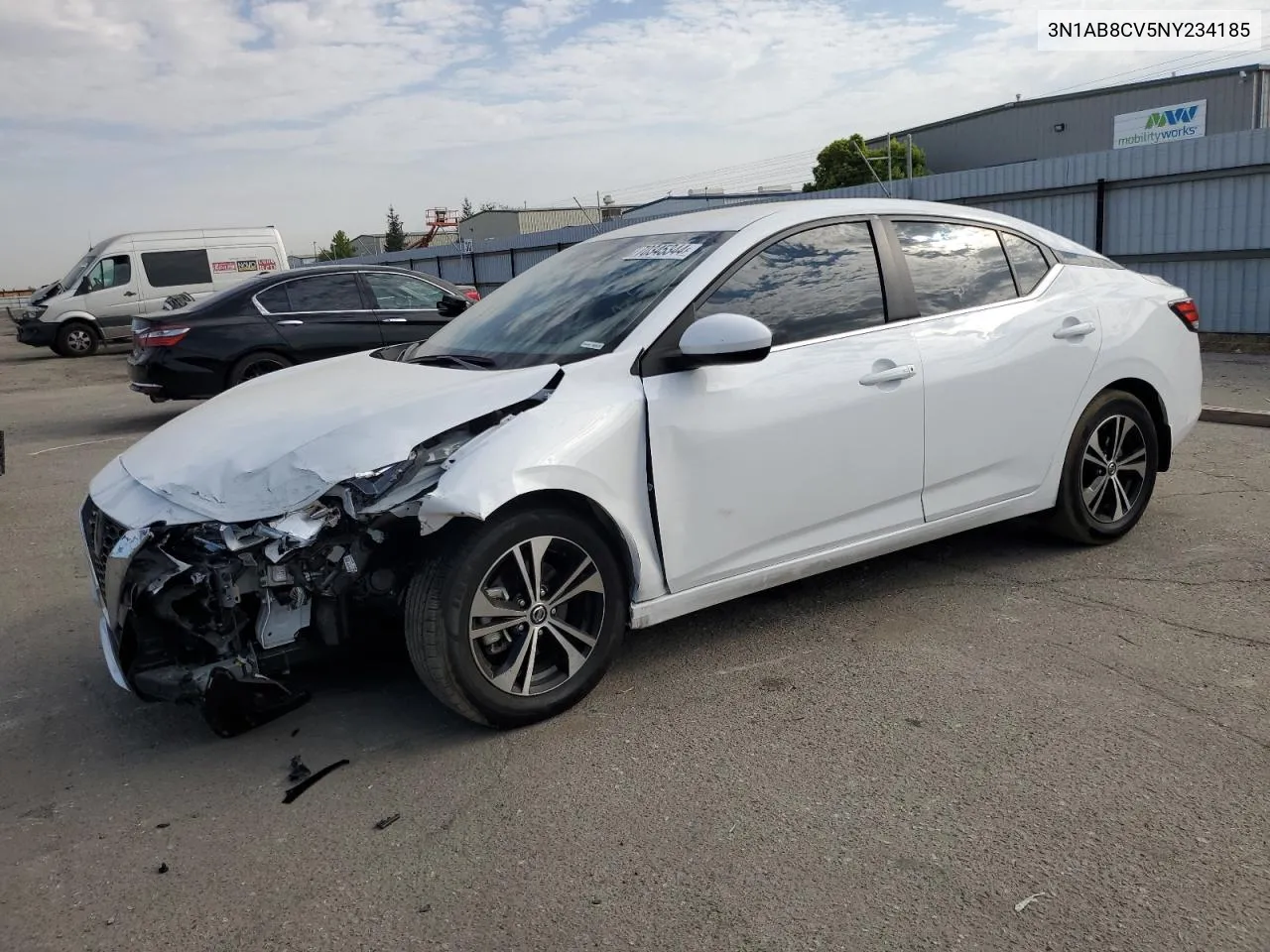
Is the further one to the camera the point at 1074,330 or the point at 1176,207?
the point at 1176,207

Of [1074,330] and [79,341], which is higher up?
[1074,330]

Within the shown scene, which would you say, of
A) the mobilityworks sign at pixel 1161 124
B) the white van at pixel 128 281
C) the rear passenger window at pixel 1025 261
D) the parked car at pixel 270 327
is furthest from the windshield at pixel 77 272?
the mobilityworks sign at pixel 1161 124

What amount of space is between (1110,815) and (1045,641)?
1.27m

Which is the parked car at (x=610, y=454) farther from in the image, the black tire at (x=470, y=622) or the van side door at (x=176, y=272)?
the van side door at (x=176, y=272)

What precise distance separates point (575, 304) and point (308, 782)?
2.01 m

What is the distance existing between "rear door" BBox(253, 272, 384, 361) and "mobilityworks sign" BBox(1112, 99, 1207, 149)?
36178mm

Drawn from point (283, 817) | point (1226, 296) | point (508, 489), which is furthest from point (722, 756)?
point (1226, 296)

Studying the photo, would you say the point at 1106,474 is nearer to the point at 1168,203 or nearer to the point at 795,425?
the point at 795,425

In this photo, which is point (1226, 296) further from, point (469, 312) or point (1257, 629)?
point (469, 312)

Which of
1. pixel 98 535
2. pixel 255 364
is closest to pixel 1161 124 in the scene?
pixel 255 364

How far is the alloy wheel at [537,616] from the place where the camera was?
11.3ft

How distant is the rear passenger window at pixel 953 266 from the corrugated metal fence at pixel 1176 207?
6.08m

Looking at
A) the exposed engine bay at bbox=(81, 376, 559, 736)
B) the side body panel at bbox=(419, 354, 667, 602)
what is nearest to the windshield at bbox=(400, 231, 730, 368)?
the side body panel at bbox=(419, 354, 667, 602)

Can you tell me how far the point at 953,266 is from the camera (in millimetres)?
4625
